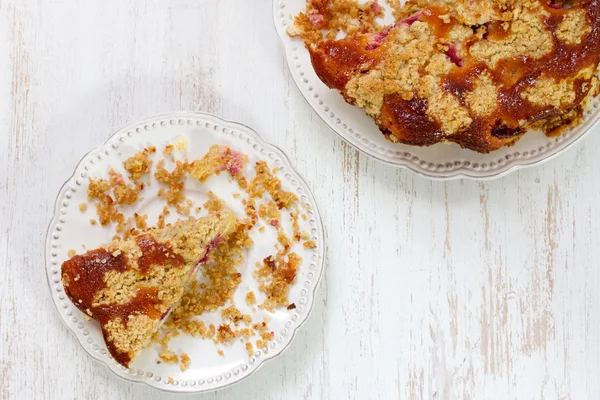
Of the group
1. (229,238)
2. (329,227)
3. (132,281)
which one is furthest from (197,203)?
(329,227)

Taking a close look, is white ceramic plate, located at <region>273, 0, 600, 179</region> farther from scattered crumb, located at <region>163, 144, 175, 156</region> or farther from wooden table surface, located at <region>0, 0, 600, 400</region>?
scattered crumb, located at <region>163, 144, 175, 156</region>

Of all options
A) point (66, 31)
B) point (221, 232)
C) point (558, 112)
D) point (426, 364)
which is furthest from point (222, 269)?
point (558, 112)

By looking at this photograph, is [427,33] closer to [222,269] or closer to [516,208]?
[516,208]

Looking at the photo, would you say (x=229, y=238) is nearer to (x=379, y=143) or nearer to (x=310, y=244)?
(x=310, y=244)

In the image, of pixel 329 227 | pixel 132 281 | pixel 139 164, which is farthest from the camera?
pixel 329 227

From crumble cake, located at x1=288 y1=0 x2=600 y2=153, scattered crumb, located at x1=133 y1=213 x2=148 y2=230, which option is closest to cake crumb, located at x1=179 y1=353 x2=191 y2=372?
scattered crumb, located at x1=133 y1=213 x2=148 y2=230

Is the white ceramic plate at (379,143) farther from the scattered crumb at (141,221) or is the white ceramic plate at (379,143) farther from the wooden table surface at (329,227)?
the scattered crumb at (141,221)
